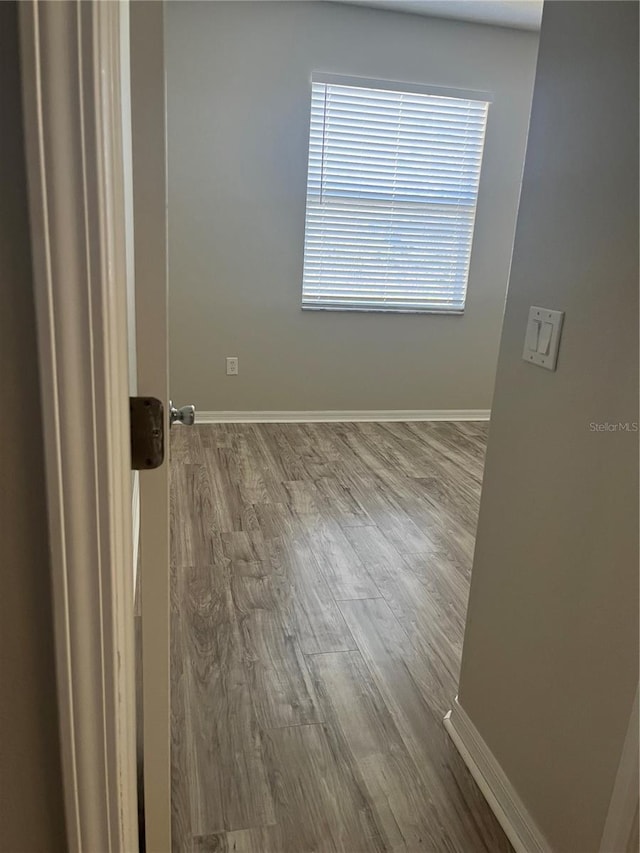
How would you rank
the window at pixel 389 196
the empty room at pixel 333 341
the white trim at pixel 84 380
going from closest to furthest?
the white trim at pixel 84 380 < the empty room at pixel 333 341 < the window at pixel 389 196

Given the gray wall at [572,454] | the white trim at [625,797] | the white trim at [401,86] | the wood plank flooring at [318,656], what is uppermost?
the white trim at [401,86]

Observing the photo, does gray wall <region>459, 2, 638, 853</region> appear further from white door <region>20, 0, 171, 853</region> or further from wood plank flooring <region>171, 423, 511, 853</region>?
white door <region>20, 0, 171, 853</region>

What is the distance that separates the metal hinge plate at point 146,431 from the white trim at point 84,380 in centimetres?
7

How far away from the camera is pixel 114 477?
0.61 meters

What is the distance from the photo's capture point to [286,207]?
406 centimetres

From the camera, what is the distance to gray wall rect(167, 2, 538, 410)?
377 centimetres

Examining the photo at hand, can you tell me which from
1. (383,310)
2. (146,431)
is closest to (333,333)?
(383,310)

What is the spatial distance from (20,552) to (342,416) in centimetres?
397

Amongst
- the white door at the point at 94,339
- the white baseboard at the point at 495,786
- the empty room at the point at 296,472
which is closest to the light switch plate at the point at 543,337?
the empty room at the point at 296,472

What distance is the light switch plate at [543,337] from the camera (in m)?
1.30

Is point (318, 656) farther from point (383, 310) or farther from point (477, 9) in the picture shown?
point (477, 9)

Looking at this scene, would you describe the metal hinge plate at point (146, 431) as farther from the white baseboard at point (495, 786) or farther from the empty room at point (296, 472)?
the white baseboard at point (495, 786)

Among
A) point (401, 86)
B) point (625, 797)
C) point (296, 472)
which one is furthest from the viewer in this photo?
point (401, 86)

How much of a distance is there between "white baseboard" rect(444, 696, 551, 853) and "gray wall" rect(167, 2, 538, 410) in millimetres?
2923
